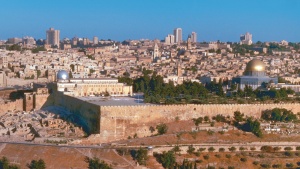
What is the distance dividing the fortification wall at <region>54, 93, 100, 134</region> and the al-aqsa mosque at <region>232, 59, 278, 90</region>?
14.5 meters

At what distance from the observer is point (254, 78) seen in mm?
48906

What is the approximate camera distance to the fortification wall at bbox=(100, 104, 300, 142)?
3303cm

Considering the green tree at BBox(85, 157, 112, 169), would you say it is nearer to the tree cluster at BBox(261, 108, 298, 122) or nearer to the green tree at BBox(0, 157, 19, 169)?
the green tree at BBox(0, 157, 19, 169)

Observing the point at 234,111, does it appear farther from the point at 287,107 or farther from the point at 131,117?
the point at 131,117

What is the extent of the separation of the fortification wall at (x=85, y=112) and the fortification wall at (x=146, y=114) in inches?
21.5

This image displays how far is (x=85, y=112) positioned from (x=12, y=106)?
804cm

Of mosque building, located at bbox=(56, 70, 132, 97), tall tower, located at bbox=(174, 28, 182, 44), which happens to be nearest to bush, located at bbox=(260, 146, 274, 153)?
mosque building, located at bbox=(56, 70, 132, 97)

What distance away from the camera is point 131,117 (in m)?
33.6

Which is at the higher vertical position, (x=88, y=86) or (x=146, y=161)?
(x=88, y=86)

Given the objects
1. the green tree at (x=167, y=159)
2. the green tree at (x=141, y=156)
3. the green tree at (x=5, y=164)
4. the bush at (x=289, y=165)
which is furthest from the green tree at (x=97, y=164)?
the bush at (x=289, y=165)

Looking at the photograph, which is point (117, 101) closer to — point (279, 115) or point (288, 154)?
point (279, 115)

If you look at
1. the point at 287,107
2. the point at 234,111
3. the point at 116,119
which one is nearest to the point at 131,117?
the point at 116,119

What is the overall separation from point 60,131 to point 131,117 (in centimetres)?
342

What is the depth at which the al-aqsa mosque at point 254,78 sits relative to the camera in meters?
48.6
